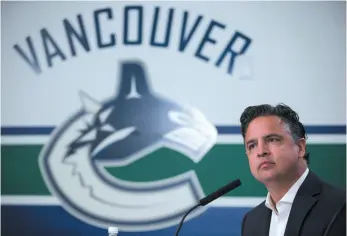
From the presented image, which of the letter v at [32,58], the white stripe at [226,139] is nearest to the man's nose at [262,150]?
the white stripe at [226,139]

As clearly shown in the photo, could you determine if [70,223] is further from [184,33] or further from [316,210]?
[316,210]

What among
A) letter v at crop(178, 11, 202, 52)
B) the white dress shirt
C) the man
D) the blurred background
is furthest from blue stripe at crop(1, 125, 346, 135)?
the white dress shirt

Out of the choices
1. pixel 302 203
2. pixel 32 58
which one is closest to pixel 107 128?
pixel 32 58

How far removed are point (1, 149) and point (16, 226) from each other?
0.34m

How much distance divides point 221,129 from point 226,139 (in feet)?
0.16

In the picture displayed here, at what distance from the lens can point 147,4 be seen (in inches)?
93.1

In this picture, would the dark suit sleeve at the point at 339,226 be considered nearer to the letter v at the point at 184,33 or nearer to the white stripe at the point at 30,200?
the letter v at the point at 184,33

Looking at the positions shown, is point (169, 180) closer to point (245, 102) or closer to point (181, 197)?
point (181, 197)

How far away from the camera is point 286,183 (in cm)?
159

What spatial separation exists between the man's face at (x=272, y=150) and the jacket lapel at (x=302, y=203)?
6cm

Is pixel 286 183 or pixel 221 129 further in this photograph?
pixel 221 129

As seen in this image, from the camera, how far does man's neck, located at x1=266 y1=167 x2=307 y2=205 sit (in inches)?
62.4

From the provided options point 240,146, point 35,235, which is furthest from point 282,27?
point 35,235

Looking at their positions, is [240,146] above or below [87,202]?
above
